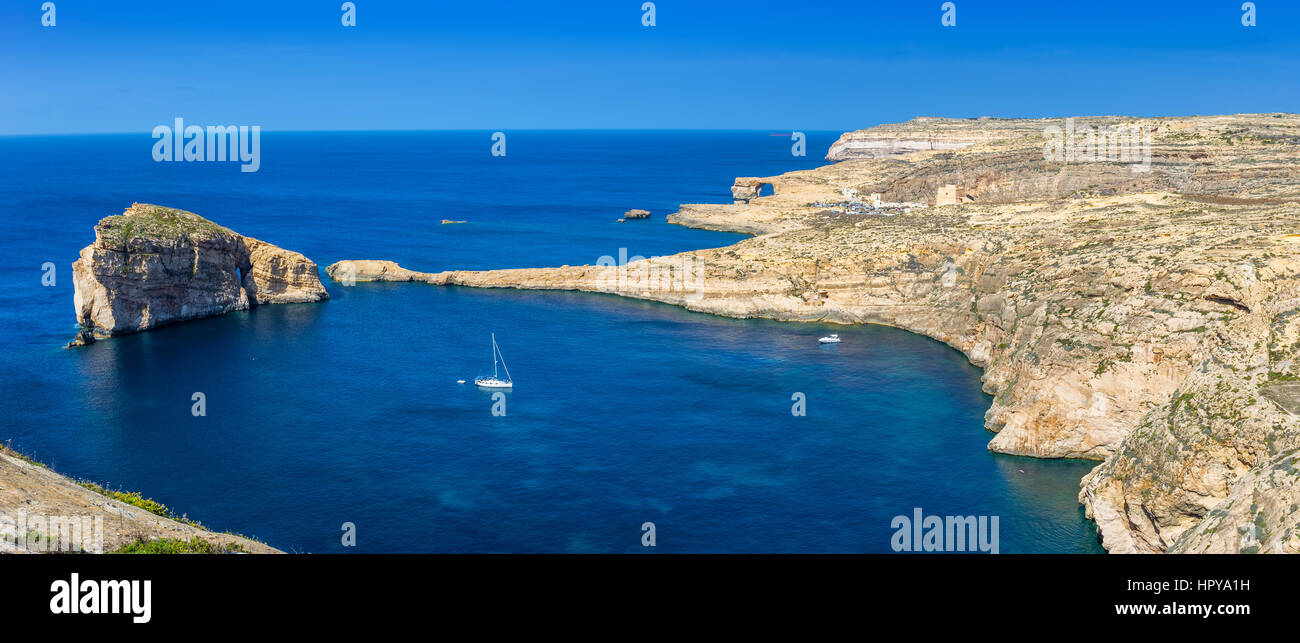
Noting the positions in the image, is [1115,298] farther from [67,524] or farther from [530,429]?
[67,524]

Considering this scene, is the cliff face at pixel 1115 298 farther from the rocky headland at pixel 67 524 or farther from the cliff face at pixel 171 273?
the rocky headland at pixel 67 524

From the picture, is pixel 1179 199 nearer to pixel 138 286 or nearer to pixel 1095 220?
pixel 1095 220

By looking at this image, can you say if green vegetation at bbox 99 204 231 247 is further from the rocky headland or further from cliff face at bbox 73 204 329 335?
the rocky headland

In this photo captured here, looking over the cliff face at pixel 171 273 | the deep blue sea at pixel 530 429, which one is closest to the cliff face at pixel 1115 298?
the deep blue sea at pixel 530 429

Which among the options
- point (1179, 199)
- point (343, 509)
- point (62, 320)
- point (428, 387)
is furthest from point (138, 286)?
point (1179, 199)

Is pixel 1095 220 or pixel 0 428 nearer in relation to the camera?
pixel 0 428

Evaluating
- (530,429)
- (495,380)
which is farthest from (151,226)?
(530,429)

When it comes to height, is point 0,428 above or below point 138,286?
below
